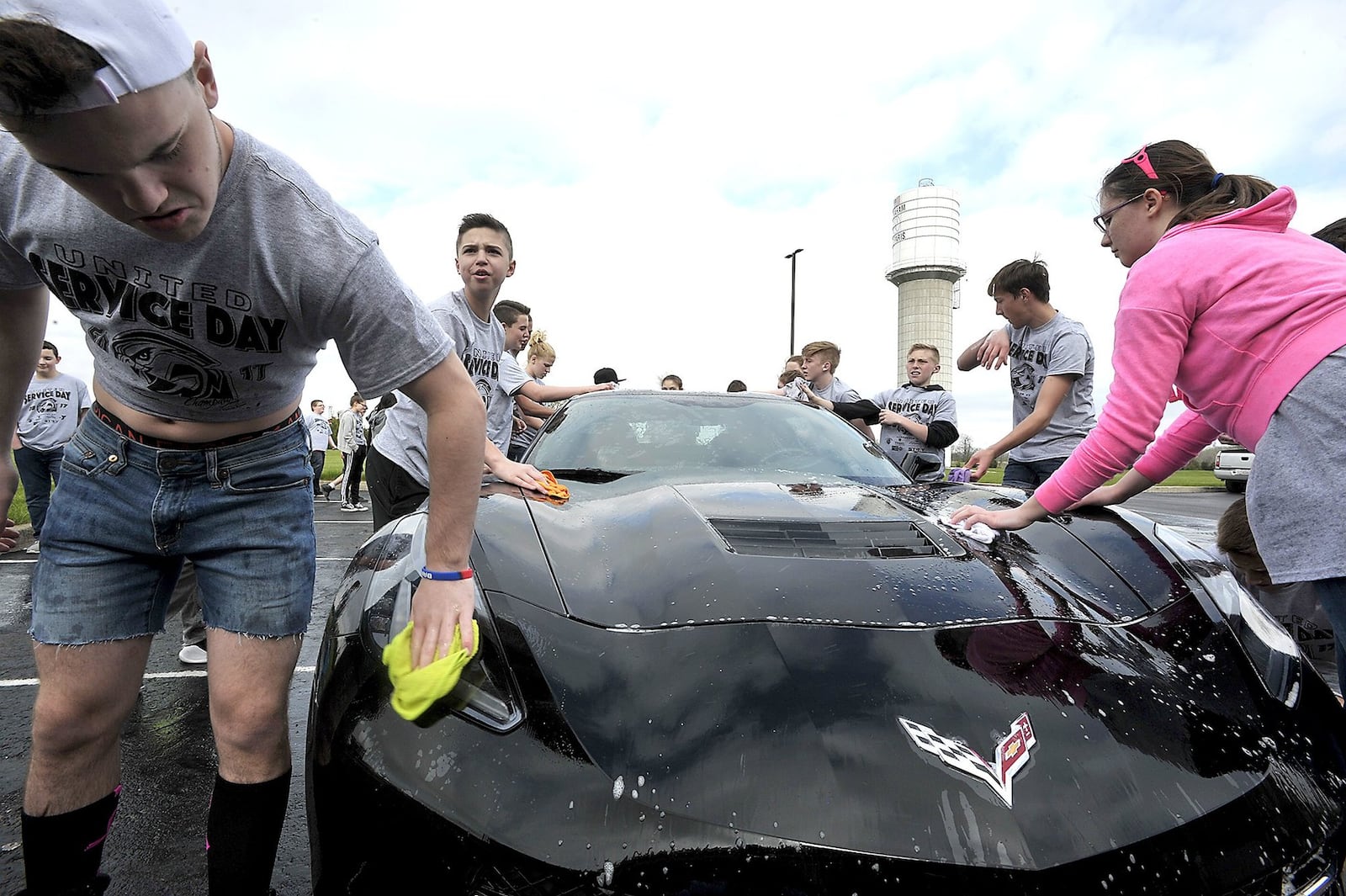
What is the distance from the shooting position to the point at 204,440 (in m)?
1.46

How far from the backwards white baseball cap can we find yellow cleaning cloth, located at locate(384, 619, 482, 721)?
34.1 inches

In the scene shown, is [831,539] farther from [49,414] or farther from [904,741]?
[49,414]

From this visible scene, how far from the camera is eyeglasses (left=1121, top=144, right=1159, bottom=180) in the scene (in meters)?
1.87

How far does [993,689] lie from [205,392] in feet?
4.87

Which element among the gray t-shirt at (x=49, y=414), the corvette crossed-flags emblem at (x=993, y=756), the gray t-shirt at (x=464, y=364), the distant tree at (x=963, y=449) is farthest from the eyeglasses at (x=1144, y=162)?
the distant tree at (x=963, y=449)

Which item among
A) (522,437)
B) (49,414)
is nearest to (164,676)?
(522,437)

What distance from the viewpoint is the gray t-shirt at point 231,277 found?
122 centimetres

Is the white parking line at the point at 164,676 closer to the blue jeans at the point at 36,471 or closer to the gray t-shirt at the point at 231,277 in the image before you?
the gray t-shirt at the point at 231,277

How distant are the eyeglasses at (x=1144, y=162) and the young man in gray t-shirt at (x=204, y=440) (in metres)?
1.77

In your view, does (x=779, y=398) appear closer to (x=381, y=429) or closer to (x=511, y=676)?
(x=381, y=429)

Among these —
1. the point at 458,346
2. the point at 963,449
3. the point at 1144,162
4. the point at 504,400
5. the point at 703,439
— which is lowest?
the point at 963,449

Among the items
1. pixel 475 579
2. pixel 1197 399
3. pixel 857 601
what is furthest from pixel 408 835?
pixel 1197 399

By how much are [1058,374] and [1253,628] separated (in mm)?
2315

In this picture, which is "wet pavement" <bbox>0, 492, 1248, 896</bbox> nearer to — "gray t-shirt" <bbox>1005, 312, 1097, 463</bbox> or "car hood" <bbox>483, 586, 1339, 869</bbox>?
"car hood" <bbox>483, 586, 1339, 869</bbox>
